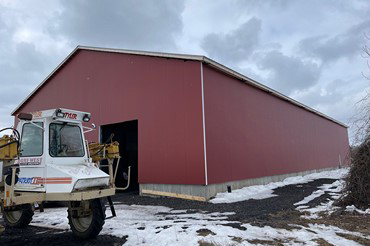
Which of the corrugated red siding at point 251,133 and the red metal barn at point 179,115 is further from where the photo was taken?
the corrugated red siding at point 251,133

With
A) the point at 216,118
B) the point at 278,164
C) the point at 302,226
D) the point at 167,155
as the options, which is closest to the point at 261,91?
the point at 278,164

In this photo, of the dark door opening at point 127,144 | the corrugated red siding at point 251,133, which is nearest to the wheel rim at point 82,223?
the corrugated red siding at point 251,133

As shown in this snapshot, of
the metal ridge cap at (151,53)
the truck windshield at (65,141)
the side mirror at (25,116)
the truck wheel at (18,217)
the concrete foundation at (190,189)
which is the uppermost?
the metal ridge cap at (151,53)

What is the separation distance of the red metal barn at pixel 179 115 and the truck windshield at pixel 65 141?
6076mm

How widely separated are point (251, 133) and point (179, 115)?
4.63 metres

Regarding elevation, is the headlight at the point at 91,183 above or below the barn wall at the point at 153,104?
below

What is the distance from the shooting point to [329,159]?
92.3 ft

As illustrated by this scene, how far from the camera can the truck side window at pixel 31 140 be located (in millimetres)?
6680

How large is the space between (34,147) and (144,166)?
7.67m

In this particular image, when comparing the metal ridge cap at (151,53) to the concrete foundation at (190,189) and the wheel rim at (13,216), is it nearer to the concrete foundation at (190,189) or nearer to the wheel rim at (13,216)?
the concrete foundation at (190,189)

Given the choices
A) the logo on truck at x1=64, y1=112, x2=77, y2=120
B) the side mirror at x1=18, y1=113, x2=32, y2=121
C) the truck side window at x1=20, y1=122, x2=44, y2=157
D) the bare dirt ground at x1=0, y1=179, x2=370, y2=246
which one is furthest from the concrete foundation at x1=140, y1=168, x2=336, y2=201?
the side mirror at x1=18, y1=113, x2=32, y2=121

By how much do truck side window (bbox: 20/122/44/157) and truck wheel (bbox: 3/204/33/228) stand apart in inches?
77.4

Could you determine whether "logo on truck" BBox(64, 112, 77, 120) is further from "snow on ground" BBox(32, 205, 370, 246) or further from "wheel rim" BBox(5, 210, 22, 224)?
"wheel rim" BBox(5, 210, 22, 224)

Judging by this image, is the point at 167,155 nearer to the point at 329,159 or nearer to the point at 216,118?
the point at 216,118
